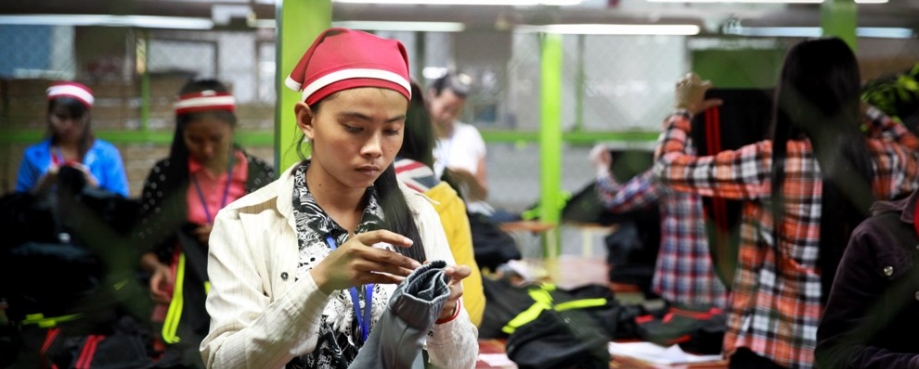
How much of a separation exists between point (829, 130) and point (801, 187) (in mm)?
140

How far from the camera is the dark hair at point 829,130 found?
222 centimetres

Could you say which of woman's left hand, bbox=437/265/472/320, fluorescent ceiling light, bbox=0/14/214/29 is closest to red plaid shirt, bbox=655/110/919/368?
woman's left hand, bbox=437/265/472/320

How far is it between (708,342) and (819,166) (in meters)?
0.79

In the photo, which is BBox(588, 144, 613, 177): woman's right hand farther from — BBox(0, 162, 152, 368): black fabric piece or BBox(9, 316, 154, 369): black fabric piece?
BBox(9, 316, 154, 369): black fabric piece

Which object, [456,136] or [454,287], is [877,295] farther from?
[456,136]

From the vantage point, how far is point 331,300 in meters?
1.26

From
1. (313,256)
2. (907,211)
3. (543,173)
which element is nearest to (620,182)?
(543,173)

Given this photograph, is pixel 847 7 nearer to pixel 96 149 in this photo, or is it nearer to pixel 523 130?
pixel 96 149

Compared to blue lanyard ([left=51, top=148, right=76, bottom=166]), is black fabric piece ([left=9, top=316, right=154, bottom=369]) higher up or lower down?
lower down

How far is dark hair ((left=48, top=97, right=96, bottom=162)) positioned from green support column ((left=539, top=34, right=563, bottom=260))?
2.64 m

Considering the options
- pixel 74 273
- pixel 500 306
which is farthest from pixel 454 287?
pixel 74 273

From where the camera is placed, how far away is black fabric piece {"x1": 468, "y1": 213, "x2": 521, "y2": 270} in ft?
11.2

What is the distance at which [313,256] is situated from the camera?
1.26 m

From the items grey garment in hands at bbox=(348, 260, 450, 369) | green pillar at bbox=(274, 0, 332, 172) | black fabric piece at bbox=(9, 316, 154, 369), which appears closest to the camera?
grey garment in hands at bbox=(348, 260, 450, 369)
